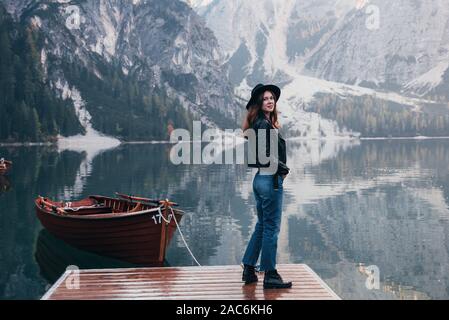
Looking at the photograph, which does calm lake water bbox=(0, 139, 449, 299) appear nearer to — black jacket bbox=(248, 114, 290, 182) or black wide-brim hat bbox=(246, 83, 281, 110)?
black jacket bbox=(248, 114, 290, 182)

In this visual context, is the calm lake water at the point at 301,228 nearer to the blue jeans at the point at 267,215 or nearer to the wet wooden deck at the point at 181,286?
the wet wooden deck at the point at 181,286

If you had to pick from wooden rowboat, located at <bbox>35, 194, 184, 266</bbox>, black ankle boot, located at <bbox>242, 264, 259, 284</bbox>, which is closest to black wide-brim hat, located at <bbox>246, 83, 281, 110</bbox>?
black ankle boot, located at <bbox>242, 264, 259, 284</bbox>

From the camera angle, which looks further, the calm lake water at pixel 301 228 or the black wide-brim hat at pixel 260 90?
the calm lake water at pixel 301 228

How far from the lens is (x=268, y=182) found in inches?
409

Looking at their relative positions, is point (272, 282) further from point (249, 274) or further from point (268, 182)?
point (268, 182)

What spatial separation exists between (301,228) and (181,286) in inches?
762

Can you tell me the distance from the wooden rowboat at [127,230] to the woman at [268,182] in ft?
22.9

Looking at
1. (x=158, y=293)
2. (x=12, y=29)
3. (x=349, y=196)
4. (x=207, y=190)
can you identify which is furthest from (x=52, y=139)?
(x=158, y=293)

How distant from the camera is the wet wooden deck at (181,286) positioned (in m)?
10.5

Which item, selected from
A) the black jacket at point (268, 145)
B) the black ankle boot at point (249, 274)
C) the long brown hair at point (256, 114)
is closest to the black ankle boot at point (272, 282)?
the black ankle boot at point (249, 274)

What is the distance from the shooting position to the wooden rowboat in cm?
1814

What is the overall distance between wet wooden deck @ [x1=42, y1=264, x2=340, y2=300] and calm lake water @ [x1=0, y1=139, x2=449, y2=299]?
20.6 feet
